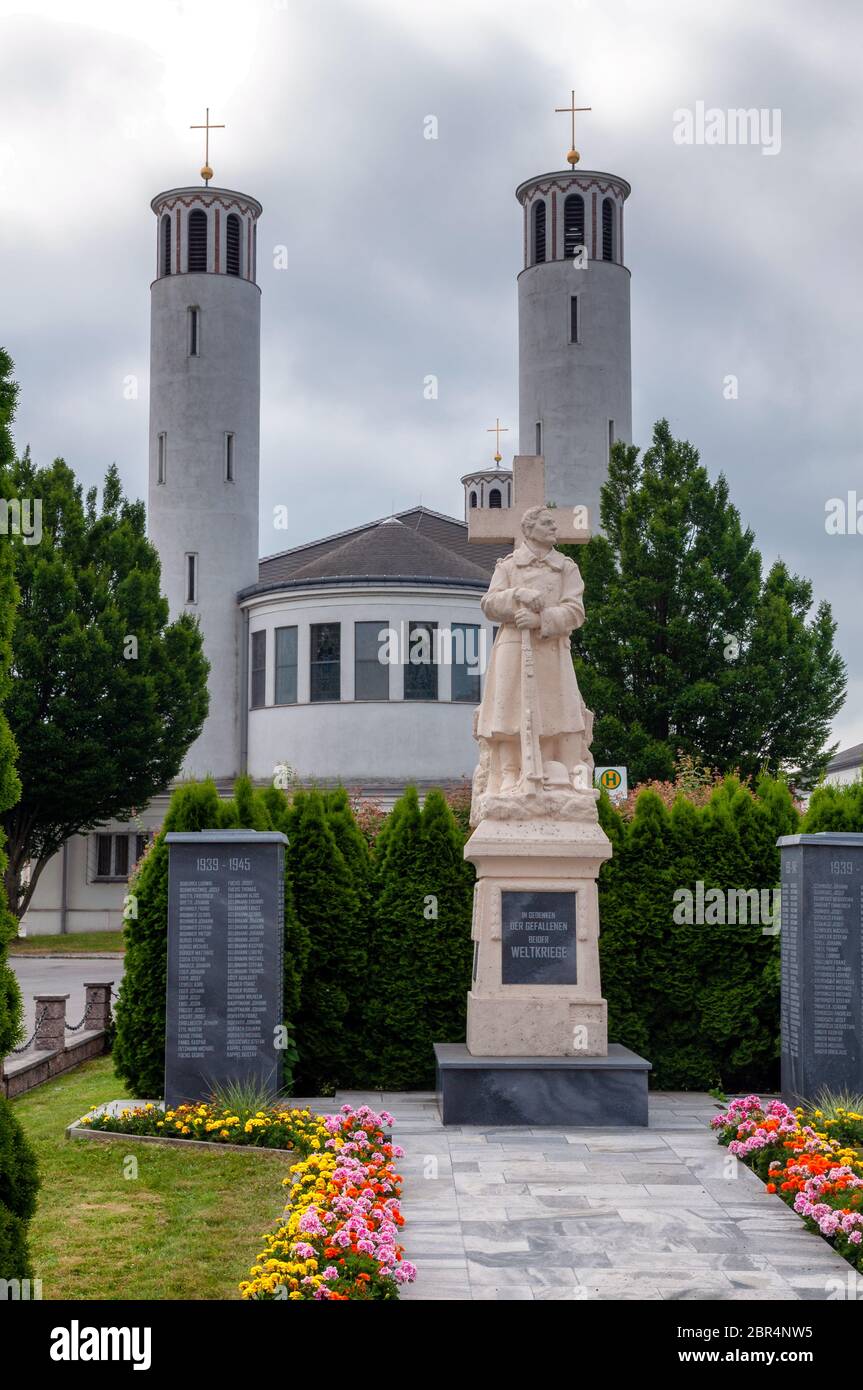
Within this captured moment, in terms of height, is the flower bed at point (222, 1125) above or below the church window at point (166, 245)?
below

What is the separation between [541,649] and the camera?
12.9 m

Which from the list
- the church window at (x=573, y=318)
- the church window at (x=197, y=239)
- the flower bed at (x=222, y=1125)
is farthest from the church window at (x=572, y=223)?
the flower bed at (x=222, y=1125)

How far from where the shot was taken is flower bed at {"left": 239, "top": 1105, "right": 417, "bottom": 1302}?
6695mm

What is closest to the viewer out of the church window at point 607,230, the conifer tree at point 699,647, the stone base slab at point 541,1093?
the stone base slab at point 541,1093

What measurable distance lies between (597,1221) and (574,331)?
1586 inches

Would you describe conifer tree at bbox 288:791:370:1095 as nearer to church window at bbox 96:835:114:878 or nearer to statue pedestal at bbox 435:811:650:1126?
statue pedestal at bbox 435:811:650:1126

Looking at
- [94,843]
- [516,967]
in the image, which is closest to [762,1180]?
[516,967]

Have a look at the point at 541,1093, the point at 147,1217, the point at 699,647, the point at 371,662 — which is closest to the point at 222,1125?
the point at 147,1217

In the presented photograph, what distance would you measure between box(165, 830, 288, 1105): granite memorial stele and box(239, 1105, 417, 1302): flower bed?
2.30 metres

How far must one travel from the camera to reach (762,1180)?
9719mm

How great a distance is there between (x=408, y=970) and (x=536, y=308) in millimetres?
36373

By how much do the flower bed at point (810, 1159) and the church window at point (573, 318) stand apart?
36987 mm

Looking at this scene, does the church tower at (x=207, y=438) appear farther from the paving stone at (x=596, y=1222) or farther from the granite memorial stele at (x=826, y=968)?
the paving stone at (x=596, y=1222)

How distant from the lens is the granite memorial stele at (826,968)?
38.7ft
